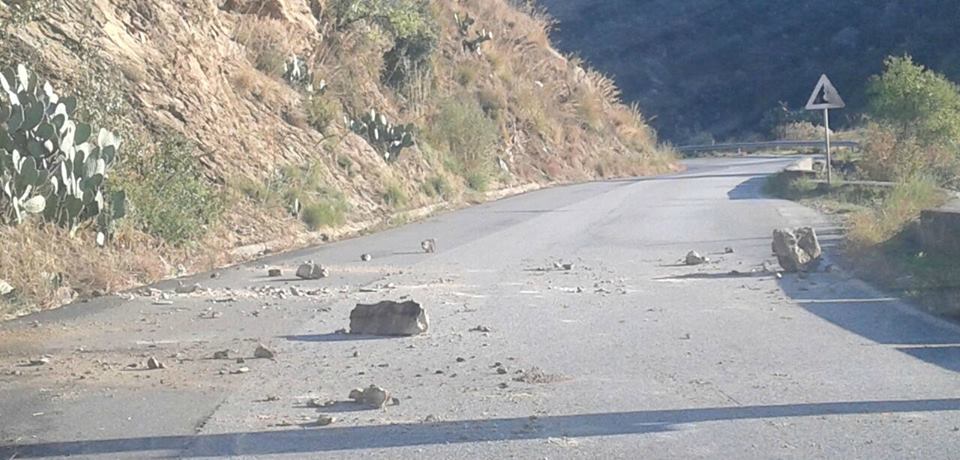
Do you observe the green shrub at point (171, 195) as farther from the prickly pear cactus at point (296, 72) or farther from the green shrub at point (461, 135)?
the green shrub at point (461, 135)

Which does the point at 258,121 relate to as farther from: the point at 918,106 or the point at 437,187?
the point at 918,106

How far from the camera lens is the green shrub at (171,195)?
1647 centimetres

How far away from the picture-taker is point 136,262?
14.8 meters

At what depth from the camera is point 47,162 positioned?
14.6 meters

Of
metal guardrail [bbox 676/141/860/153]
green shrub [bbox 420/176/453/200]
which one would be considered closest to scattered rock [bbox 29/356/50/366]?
green shrub [bbox 420/176/453/200]

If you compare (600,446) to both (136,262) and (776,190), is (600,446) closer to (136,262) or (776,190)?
(136,262)

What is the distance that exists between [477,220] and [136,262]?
10.5m

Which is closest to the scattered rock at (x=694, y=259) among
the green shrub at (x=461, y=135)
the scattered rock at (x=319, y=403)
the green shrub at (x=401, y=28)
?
the scattered rock at (x=319, y=403)

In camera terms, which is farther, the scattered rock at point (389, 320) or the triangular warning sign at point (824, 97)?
the triangular warning sign at point (824, 97)

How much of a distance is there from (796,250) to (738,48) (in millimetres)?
64130

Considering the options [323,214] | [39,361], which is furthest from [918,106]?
[39,361]

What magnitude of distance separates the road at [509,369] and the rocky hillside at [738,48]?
55364 millimetres

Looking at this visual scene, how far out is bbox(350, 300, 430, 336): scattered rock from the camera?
10.8 meters

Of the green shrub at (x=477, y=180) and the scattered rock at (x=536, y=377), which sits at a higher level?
the green shrub at (x=477, y=180)
